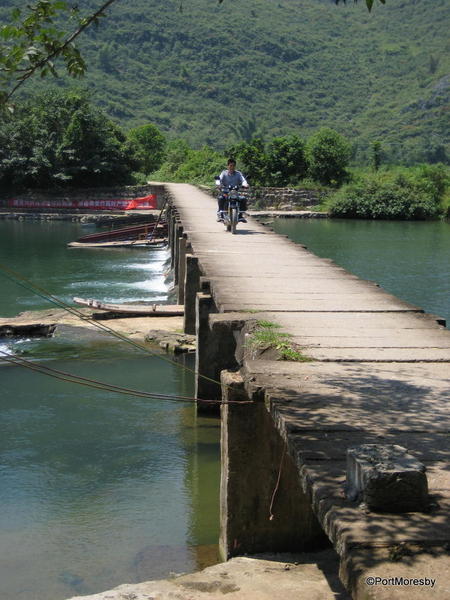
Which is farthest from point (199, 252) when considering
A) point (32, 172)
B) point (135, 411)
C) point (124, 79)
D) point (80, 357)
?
point (124, 79)

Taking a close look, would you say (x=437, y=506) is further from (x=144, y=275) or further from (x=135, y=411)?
(x=144, y=275)

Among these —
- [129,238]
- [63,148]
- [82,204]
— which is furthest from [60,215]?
[129,238]

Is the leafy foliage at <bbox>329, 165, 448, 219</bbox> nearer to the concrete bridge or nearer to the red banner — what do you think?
the red banner

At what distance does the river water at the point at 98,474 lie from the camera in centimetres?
748

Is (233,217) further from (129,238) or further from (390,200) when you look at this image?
(390,200)

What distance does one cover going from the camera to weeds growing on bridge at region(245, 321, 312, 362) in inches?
275

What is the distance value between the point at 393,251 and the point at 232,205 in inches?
621

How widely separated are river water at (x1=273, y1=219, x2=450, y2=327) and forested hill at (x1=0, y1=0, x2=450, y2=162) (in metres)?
41.9

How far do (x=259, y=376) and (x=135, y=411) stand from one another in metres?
5.85

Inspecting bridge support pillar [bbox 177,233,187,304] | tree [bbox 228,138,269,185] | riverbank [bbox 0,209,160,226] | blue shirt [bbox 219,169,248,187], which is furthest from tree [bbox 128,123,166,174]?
blue shirt [bbox 219,169,248,187]

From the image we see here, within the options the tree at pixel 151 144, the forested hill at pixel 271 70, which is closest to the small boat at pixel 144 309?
the tree at pixel 151 144

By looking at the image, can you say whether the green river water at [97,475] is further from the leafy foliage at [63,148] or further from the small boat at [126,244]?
the leafy foliage at [63,148]

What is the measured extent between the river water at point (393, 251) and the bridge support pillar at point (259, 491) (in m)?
12.6

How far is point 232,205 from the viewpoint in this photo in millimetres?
18312
